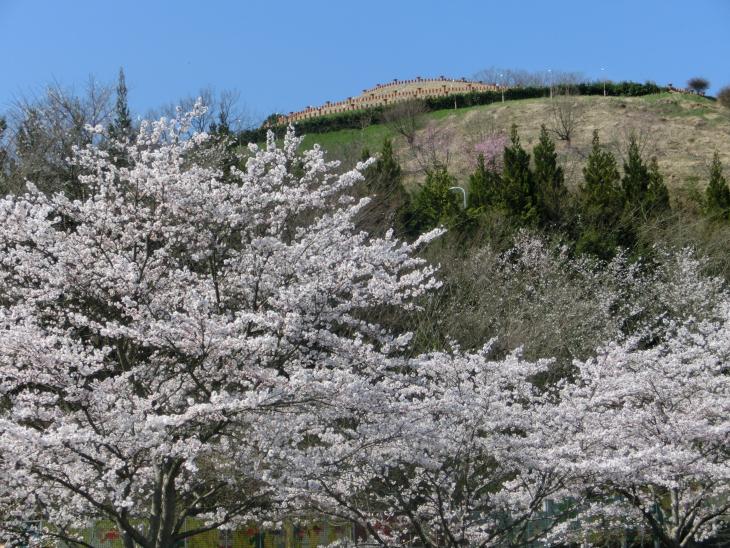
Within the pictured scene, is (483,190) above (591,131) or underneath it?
underneath

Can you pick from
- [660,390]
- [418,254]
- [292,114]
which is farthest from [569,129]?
[660,390]

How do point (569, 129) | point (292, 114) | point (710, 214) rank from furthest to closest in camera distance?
point (292, 114), point (569, 129), point (710, 214)

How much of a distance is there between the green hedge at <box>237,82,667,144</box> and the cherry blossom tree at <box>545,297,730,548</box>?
3918 centimetres

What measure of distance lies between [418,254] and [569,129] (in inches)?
1130

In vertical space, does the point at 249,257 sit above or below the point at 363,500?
above

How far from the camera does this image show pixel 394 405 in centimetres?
776

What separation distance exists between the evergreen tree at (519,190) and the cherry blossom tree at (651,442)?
15561mm

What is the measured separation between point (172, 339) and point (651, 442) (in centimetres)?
576

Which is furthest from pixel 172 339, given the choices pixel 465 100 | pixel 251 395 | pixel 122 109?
pixel 465 100

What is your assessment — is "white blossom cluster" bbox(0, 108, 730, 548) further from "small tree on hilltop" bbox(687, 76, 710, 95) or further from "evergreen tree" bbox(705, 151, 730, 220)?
"small tree on hilltop" bbox(687, 76, 710, 95)

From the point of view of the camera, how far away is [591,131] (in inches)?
1909

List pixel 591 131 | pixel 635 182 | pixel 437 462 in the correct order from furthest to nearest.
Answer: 1. pixel 591 131
2. pixel 635 182
3. pixel 437 462

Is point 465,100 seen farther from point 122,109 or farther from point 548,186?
point 122,109

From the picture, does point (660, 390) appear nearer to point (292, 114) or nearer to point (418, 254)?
point (418, 254)
